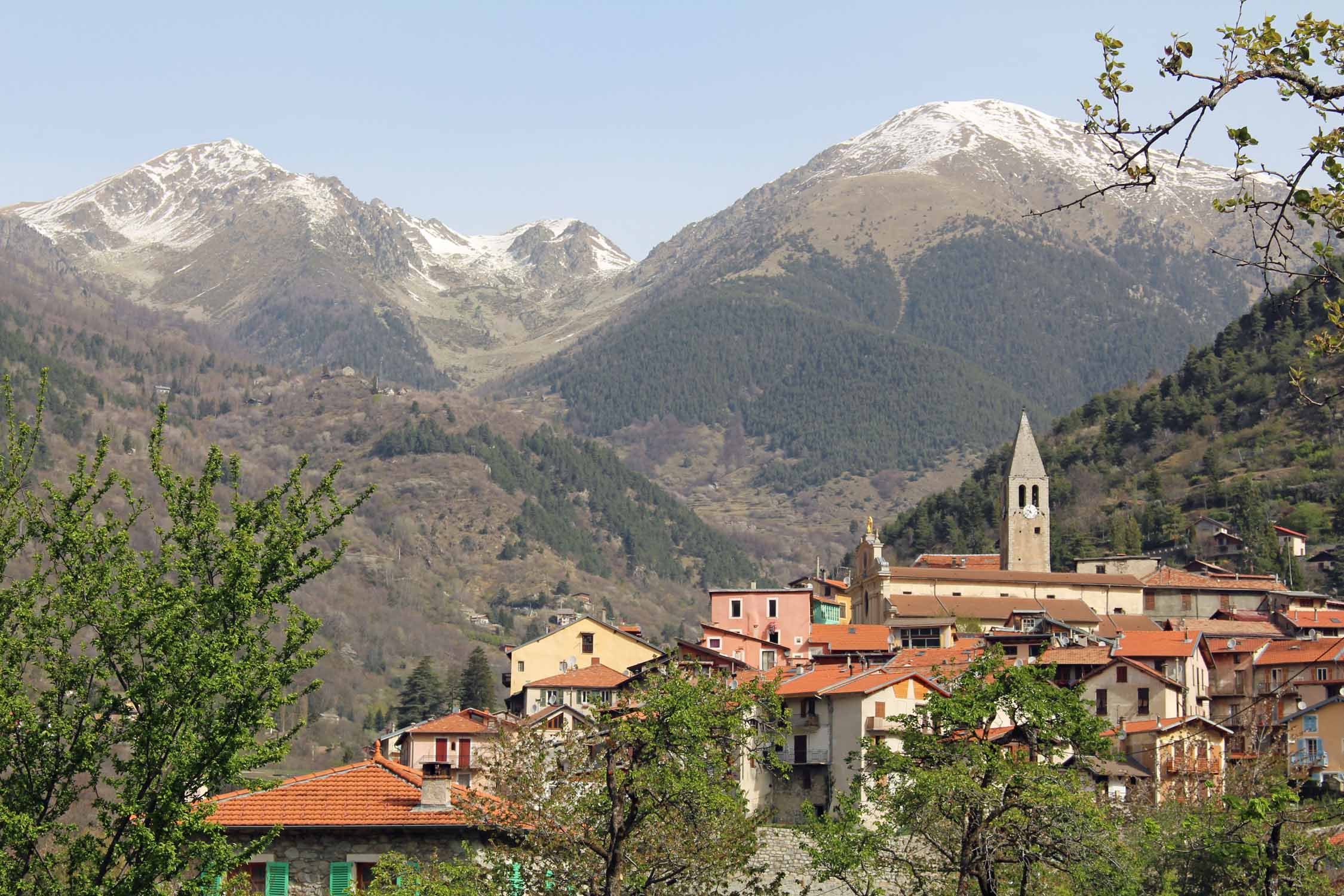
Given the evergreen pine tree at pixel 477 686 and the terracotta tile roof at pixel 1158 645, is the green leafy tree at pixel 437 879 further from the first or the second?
the evergreen pine tree at pixel 477 686

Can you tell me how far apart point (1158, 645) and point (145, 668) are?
6722cm

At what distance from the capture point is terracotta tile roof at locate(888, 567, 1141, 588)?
115 meters

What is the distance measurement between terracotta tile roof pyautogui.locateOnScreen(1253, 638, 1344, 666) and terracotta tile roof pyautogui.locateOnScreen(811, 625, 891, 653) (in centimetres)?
1791

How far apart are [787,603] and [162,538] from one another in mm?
75608

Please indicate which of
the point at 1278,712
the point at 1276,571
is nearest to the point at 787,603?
the point at 1278,712

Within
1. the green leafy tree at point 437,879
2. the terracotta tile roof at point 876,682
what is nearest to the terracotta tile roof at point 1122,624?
the terracotta tile roof at point 876,682

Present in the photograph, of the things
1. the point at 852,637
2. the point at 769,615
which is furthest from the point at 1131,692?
the point at 769,615

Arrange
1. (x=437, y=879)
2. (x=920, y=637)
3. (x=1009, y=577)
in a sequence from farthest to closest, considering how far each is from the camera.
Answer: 1. (x=1009, y=577)
2. (x=920, y=637)
3. (x=437, y=879)

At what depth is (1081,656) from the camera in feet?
252

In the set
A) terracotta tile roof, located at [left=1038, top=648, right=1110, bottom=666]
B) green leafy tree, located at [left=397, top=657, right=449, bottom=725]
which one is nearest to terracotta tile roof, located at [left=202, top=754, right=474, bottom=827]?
terracotta tile roof, located at [left=1038, top=648, right=1110, bottom=666]

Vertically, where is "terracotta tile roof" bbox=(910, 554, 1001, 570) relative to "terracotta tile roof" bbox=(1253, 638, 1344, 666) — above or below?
above

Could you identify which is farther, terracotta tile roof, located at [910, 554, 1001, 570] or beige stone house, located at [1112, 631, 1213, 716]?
terracotta tile roof, located at [910, 554, 1001, 570]

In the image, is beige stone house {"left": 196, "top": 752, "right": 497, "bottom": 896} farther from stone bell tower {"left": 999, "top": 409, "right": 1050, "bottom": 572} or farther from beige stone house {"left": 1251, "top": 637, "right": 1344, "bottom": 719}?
stone bell tower {"left": 999, "top": 409, "right": 1050, "bottom": 572}

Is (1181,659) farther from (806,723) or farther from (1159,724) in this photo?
(806,723)
